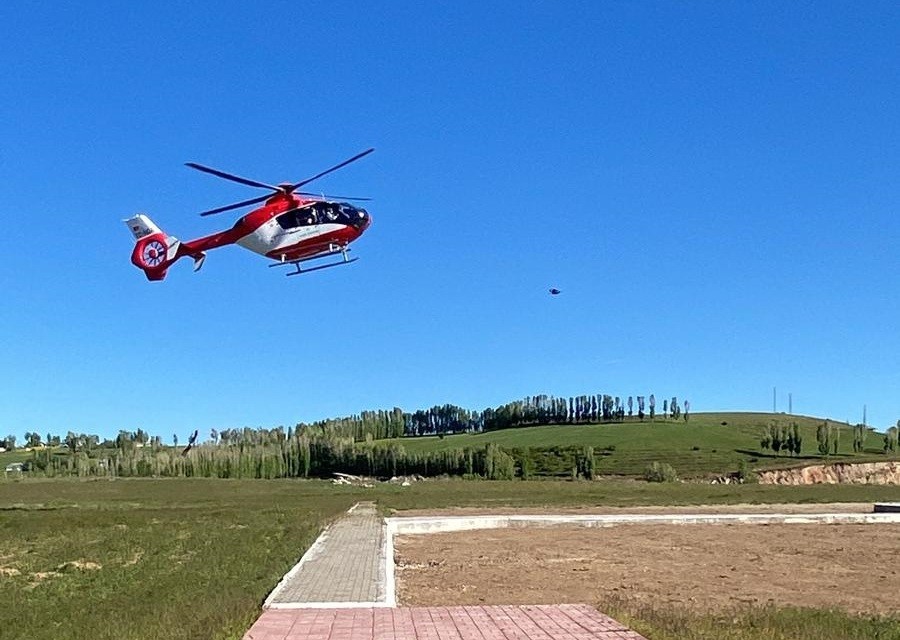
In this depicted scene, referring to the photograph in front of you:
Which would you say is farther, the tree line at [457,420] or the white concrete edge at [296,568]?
the tree line at [457,420]

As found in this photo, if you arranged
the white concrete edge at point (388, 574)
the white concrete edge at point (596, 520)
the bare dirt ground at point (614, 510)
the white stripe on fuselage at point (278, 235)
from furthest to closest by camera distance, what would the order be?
the bare dirt ground at point (614, 510), the white concrete edge at point (596, 520), the white stripe on fuselage at point (278, 235), the white concrete edge at point (388, 574)

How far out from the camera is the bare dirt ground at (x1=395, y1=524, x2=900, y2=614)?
15492 mm

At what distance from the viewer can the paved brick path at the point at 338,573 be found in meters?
13.1

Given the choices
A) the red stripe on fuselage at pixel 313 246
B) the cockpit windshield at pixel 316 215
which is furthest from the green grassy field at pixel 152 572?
the cockpit windshield at pixel 316 215

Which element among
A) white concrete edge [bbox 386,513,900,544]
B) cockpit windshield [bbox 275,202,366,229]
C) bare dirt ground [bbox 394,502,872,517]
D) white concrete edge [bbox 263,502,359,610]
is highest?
cockpit windshield [bbox 275,202,366,229]

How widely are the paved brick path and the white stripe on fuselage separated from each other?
624 cm

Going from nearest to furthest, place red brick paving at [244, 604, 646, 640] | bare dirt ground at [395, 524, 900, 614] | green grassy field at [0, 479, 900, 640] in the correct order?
red brick paving at [244, 604, 646, 640] → green grassy field at [0, 479, 900, 640] → bare dirt ground at [395, 524, 900, 614]

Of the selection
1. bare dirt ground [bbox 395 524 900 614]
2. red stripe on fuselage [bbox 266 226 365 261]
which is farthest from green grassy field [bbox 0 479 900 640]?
red stripe on fuselage [bbox 266 226 365 261]

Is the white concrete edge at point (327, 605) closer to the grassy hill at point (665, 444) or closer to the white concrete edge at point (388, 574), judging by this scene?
the white concrete edge at point (388, 574)

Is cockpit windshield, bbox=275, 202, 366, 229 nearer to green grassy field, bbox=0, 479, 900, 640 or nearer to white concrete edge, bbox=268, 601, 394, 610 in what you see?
green grassy field, bbox=0, 479, 900, 640

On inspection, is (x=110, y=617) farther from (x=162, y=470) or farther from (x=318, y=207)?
(x=162, y=470)

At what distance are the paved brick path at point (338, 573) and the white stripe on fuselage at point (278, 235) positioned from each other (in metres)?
6.24

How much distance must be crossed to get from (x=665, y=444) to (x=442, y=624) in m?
111

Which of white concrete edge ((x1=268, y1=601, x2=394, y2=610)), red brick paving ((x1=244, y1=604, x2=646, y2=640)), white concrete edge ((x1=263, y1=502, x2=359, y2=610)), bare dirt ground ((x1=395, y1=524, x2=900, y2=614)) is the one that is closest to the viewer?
red brick paving ((x1=244, y1=604, x2=646, y2=640))
